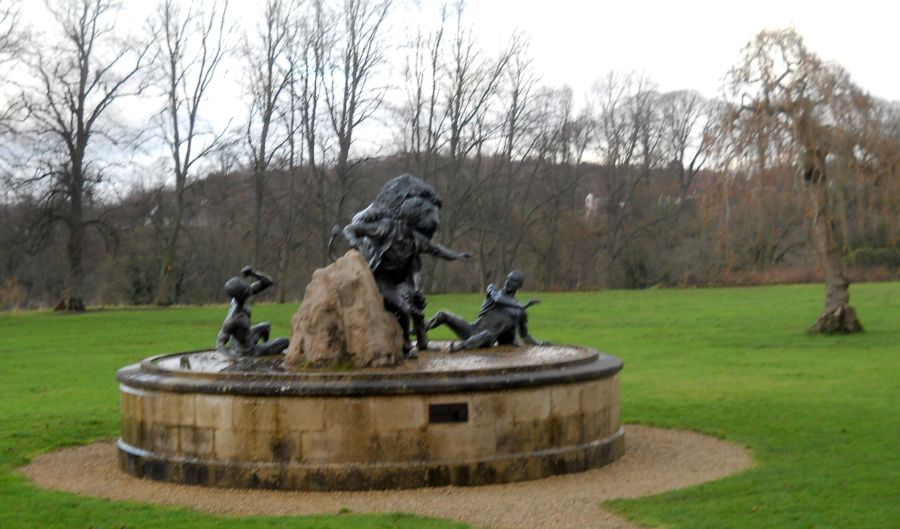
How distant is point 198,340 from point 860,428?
1936 cm

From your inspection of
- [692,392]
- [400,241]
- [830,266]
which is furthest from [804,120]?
[400,241]

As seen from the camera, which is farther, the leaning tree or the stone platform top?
the leaning tree

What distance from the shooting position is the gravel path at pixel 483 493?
9.09 metres

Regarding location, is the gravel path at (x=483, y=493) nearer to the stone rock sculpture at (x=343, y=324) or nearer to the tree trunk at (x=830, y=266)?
the stone rock sculpture at (x=343, y=324)

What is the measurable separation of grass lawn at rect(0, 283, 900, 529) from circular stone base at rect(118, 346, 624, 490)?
1060 millimetres

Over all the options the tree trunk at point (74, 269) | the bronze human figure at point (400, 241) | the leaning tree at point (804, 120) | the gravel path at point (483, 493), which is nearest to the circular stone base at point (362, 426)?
the gravel path at point (483, 493)

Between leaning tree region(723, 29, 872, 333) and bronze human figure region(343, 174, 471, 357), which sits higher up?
leaning tree region(723, 29, 872, 333)

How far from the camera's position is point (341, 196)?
4572cm

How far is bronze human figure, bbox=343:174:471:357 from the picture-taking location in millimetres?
12172

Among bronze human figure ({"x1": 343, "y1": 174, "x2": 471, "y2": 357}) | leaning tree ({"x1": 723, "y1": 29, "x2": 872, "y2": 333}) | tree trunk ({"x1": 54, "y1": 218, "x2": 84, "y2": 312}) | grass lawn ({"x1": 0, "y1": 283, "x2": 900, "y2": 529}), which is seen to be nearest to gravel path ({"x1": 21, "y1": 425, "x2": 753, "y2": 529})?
grass lawn ({"x1": 0, "y1": 283, "x2": 900, "y2": 529})

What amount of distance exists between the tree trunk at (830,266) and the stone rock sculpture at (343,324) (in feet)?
55.7

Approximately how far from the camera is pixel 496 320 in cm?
1326

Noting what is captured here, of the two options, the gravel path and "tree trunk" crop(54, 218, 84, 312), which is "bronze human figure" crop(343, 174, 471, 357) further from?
"tree trunk" crop(54, 218, 84, 312)

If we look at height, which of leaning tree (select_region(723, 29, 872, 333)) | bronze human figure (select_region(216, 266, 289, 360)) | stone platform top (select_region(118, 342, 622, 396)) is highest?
leaning tree (select_region(723, 29, 872, 333))
